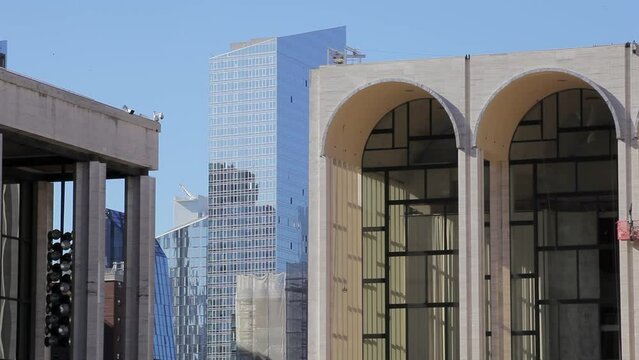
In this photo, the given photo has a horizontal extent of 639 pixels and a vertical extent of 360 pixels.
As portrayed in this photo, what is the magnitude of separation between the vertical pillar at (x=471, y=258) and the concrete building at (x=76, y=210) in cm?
1499

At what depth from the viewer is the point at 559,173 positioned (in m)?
79.3

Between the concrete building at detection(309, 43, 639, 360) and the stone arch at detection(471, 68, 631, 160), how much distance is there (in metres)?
0.08

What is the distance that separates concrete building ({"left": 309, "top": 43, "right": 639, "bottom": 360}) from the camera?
7700cm

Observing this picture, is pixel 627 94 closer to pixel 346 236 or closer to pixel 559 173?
pixel 559 173

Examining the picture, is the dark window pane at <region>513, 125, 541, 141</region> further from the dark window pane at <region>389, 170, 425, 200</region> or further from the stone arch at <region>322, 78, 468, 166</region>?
the dark window pane at <region>389, 170, 425, 200</region>

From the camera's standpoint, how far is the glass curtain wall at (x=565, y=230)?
77875 mm

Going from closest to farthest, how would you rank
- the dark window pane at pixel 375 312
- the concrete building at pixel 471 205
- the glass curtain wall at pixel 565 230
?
the concrete building at pixel 471 205
the glass curtain wall at pixel 565 230
the dark window pane at pixel 375 312

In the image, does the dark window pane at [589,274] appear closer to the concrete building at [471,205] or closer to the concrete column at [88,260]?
the concrete building at [471,205]

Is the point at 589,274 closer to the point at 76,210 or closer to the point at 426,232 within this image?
the point at 426,232

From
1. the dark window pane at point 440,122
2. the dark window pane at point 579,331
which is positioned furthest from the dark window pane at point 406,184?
the dark window pane at point 579,331

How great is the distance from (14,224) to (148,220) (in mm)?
5354

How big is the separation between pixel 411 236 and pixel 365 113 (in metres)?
6.11

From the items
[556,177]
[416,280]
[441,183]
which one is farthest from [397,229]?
[556,177]

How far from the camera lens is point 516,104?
79.2 meters
